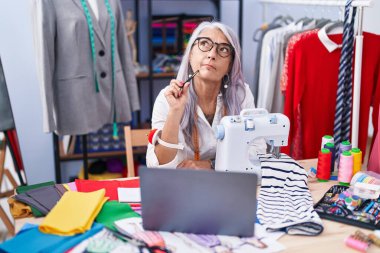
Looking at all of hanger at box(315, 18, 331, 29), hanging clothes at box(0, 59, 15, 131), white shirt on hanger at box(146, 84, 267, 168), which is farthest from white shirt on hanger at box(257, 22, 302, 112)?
hanging clothes at box(0, 59, 15, 131)

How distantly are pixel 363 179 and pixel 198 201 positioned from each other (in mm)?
744

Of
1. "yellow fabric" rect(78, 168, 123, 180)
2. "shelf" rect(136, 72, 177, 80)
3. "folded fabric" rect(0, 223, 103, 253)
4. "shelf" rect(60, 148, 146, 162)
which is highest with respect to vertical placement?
"shelf" rect(136, 72, 177, 80)

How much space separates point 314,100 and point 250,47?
153cm

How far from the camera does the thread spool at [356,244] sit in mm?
1271

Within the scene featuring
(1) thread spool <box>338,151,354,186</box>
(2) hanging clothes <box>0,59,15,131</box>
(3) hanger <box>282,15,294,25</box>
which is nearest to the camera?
(1) thread spool <box>338,151,354,186</box>

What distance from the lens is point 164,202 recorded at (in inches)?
50.9

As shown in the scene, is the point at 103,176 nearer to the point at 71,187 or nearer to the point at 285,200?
the point at 71,187

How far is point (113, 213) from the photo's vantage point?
1.43 metres

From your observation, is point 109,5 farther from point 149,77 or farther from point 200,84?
point 200,84

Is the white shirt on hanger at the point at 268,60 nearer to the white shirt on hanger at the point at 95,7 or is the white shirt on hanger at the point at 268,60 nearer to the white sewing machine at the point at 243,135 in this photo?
the white shirt on hanger at the point at 95,7

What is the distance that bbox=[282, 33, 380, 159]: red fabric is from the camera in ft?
Answer: 7.68

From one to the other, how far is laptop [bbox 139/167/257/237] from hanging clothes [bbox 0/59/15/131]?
5.00 feet

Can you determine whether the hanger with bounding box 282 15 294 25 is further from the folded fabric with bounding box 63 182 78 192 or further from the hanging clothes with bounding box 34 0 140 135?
the folded fabric with bounding box 63 182 78 192

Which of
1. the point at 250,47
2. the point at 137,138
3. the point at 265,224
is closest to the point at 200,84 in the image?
the point at 137,138
